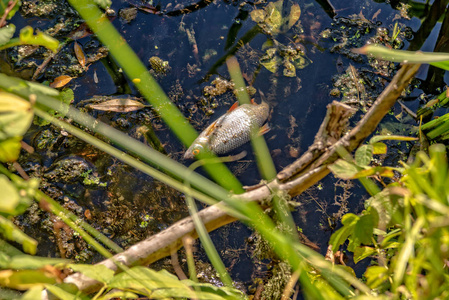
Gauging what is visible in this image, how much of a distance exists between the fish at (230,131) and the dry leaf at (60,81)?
5.16 ft

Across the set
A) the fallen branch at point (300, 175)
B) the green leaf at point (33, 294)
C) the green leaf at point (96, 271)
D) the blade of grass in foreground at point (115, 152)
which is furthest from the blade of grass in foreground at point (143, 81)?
the green leaf at point (33, 294)

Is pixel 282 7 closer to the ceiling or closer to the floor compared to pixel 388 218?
closer to the ceiling

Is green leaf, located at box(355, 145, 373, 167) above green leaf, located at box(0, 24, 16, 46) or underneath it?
underneath

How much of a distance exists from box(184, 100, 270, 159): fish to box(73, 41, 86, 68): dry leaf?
160cm

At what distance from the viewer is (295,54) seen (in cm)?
359

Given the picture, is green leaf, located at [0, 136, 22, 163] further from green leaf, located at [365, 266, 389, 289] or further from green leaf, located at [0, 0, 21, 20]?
green leaf, located at [365, 266, 389, 289]

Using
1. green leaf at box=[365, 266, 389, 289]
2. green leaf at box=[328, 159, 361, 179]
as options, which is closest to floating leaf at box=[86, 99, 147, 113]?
green leaf at box=[328, 159, 361, 179]

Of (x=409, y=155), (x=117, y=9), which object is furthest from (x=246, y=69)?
(x=409, y=155)

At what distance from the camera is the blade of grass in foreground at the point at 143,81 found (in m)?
3.33

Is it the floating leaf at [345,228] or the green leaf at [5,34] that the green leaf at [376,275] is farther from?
the green leaf at [5,34]

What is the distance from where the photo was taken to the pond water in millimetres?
3139

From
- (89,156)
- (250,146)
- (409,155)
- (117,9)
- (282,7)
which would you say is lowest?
(409,155)

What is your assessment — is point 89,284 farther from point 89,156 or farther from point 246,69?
point 246,69

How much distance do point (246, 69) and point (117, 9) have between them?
5.56 feet
